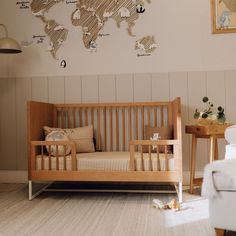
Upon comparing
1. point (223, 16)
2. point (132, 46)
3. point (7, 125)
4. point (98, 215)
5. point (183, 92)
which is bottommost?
point (98, 215)

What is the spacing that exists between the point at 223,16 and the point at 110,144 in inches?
66.0

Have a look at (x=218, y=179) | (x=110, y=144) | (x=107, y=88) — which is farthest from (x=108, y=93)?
(x=218, y=179)

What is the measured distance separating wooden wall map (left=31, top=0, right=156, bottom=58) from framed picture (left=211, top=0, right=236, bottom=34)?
0.63 metres

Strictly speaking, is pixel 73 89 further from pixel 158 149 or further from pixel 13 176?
pixel 158 149

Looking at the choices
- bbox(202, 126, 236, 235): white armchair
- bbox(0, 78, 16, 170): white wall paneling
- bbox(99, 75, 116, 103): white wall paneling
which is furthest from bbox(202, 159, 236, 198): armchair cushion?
bbox(0, 78, 16, 170): white wall paneling

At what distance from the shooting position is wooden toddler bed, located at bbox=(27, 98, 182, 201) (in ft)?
8.43

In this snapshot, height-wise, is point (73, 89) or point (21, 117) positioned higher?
point (73, 89)

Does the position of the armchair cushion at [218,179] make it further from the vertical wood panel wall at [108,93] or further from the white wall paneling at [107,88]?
the white wall paneling at [107,88]

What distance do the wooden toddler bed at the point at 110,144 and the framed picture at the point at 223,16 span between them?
90cm

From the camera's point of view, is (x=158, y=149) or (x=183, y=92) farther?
(x=183, y=92)

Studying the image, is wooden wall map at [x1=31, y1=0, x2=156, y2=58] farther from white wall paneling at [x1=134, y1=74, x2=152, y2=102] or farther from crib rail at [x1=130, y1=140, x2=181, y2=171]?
crib rail at [x1=130, y1=140, x2=181, y2=171]

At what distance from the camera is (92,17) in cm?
340

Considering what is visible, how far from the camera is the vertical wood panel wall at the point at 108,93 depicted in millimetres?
3254

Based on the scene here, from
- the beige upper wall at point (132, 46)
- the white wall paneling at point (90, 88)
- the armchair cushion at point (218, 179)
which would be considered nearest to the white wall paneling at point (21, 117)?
the beige upper wall at point (132, 46)
